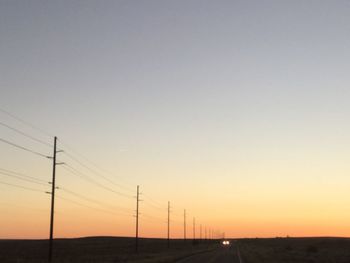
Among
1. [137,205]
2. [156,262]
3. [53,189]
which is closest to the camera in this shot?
A: [53,189]

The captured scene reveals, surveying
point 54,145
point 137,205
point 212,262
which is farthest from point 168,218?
point 54,145

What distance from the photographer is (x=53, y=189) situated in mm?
47000

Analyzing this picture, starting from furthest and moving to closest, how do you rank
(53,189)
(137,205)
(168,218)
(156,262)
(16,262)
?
(168,218) → (137,205) → (156,262) → (53,189) → (16,262)

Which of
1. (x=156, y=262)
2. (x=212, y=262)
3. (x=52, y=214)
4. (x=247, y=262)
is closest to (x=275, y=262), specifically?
(x=247, y=262)

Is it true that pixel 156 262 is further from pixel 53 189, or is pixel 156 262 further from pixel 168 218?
pixel 168 218

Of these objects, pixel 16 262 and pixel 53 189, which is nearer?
pixel 16 262

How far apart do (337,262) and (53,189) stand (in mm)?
26074

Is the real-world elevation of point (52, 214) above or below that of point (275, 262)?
above

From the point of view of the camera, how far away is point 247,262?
53500 mm

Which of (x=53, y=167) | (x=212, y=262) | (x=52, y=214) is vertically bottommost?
(x=212, y=262)

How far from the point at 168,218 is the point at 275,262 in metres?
73.0

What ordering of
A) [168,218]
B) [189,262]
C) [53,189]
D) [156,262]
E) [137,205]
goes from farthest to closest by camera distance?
[168,218]
[137,205]
[189,262]
[156,262]
[53,189]

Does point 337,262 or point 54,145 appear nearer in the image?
point 54,145

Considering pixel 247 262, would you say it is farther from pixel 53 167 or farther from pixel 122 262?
pixel 53 167
